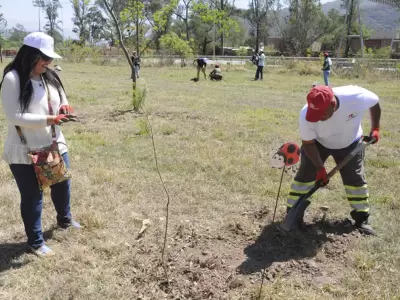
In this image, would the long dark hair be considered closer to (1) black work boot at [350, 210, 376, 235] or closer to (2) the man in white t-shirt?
(2) the man in white t-shirt

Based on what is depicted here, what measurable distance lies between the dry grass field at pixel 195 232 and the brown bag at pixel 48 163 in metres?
0.66

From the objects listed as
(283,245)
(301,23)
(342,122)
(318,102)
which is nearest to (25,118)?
Result: (318,102)

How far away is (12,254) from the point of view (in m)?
3.19

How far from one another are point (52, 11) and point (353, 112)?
83.5m

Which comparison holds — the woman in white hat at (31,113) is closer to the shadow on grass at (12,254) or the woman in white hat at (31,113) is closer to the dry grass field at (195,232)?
the shadow on grass at (12,254)

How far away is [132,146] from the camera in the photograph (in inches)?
248

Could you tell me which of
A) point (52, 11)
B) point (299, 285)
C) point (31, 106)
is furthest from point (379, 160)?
point (52, 11)

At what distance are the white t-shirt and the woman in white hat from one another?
74.1 inches

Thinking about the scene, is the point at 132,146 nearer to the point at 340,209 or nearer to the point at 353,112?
the point at 340,209

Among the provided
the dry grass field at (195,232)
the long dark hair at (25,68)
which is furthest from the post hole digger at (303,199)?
the long dark hair at (25,68)

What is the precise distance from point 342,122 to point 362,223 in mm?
1076

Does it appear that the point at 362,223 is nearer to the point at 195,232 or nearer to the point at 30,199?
the point at 195,232

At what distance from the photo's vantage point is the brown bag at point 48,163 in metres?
2.85

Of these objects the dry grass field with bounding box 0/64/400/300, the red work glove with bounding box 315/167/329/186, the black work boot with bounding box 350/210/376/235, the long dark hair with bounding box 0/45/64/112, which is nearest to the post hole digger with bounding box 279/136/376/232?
the red work glove with bounding box 315/167/329/186
